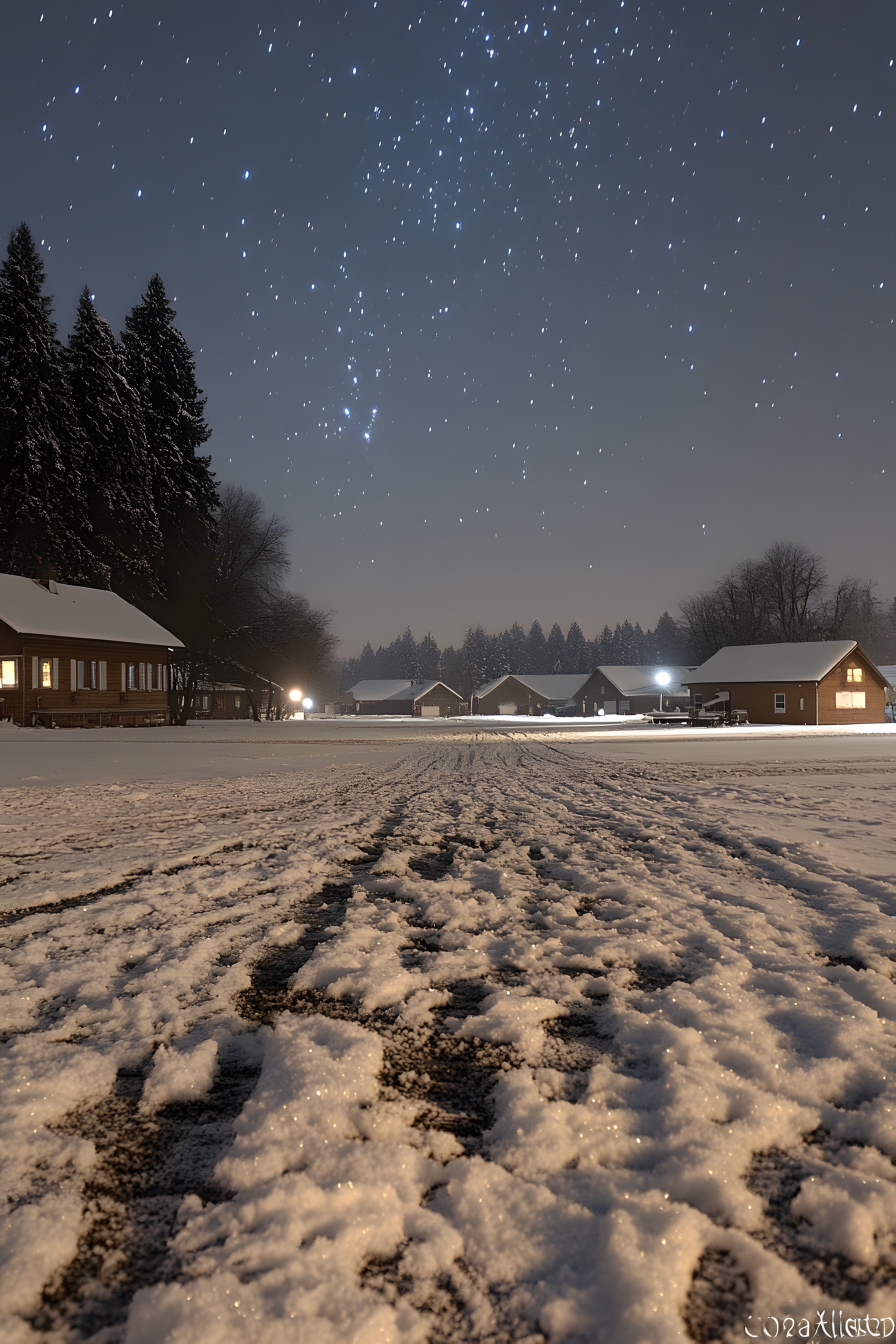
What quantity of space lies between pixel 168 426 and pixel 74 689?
18.7m

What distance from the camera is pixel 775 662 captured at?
157 feet

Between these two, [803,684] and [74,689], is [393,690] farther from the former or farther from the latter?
[74,689]

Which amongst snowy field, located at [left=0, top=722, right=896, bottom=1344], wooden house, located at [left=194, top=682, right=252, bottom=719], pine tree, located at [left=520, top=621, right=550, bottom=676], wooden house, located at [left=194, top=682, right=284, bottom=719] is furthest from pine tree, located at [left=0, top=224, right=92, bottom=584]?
pine tree, located at [left=520, top=621, right=550, bottom=676]

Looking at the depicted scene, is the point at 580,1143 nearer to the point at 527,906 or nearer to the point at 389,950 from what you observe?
the point at 389,950

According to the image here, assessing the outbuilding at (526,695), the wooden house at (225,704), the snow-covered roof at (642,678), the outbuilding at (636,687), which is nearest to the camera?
the wooden house at (225,704)

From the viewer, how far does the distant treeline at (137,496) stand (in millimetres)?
32219

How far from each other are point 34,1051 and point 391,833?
174 inches

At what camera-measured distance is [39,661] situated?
27.8 m

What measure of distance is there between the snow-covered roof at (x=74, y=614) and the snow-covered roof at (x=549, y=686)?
6163 cm

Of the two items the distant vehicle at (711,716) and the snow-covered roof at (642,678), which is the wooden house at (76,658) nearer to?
the distant vehicle at (711,716)

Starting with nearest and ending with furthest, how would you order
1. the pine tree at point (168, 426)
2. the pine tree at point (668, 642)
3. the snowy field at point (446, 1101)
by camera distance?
the snowy field at point (446, 1101) → the pine tree at point (168, 426) → the pine tree at point (668, 642)

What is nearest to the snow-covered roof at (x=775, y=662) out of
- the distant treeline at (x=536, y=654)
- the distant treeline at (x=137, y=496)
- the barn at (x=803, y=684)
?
the barn at (x=803, y=684)

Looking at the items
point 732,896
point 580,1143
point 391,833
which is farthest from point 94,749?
point 580,1143

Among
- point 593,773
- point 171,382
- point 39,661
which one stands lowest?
point 593,773
